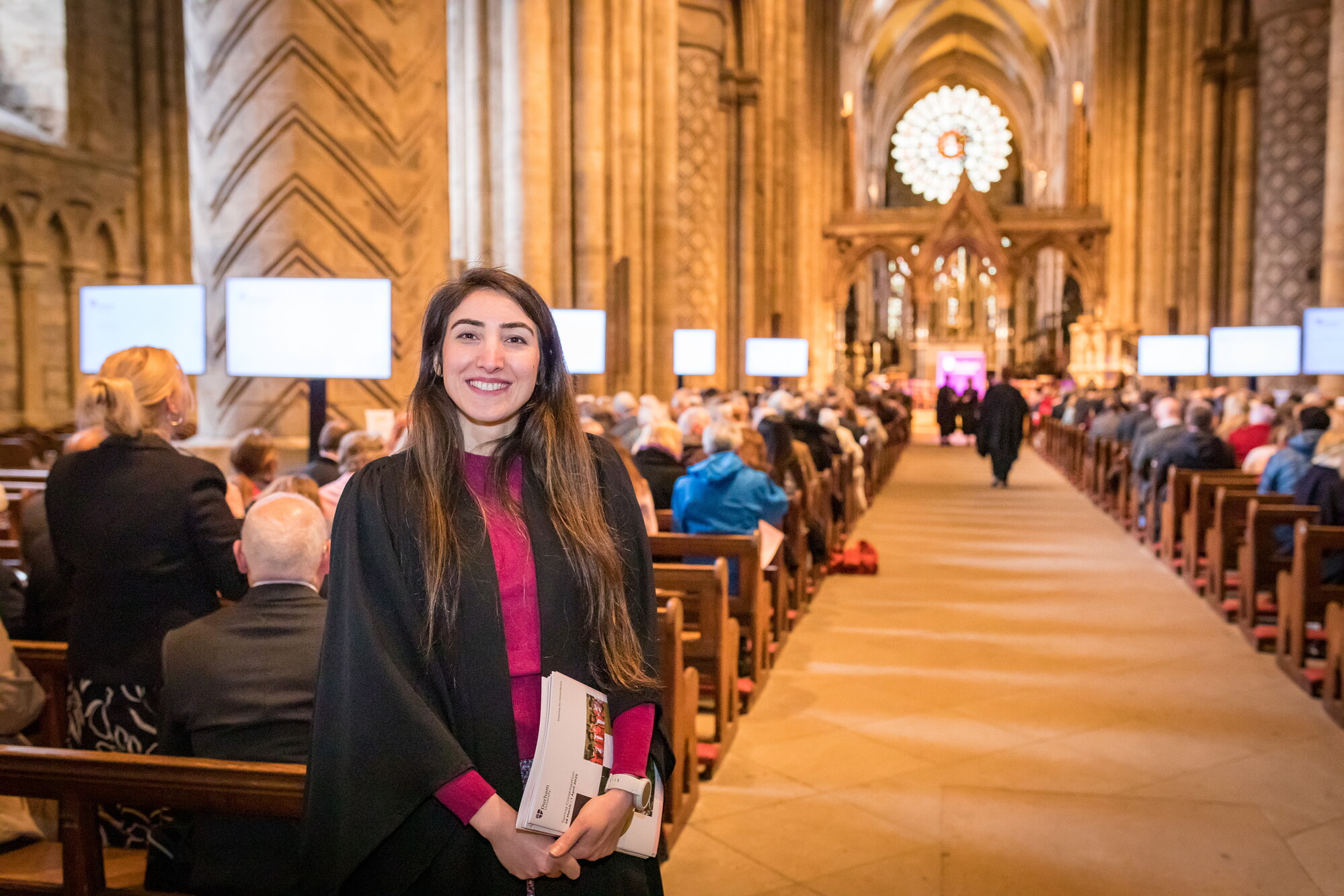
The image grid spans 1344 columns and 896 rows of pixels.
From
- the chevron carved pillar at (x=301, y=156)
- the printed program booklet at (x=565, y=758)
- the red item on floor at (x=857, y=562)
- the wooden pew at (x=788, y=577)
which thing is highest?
the chevron carved pillar at (x=301, y=156)

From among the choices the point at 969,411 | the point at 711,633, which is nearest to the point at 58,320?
the point at 711,633

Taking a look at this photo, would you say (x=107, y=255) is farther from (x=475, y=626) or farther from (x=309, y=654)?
(x=475, y=626)

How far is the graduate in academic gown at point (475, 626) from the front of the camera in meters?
1.78

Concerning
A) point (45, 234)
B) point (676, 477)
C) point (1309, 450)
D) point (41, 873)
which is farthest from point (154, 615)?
point (45, 234)

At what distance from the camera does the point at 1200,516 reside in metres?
8.45

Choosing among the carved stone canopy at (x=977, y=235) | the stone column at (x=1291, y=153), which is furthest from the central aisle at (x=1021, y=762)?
the carved stone canopy at (x=977, y=235)

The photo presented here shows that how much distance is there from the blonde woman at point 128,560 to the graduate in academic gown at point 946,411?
2311cm

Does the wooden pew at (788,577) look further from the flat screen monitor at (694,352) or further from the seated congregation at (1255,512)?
the flat screen monitor at (694,352)

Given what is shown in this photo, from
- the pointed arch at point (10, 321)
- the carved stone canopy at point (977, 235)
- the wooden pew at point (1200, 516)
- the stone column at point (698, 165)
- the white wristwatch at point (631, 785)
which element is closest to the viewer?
the white wristwatch at point (631, 785)

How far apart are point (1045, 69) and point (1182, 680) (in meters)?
46.4

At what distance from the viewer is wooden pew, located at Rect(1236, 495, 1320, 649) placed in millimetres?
6484

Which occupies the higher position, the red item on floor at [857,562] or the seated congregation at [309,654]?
the seated congregation at [309,654]

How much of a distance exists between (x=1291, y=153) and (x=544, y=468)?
1866 cm

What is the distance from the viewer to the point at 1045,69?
157 ft
